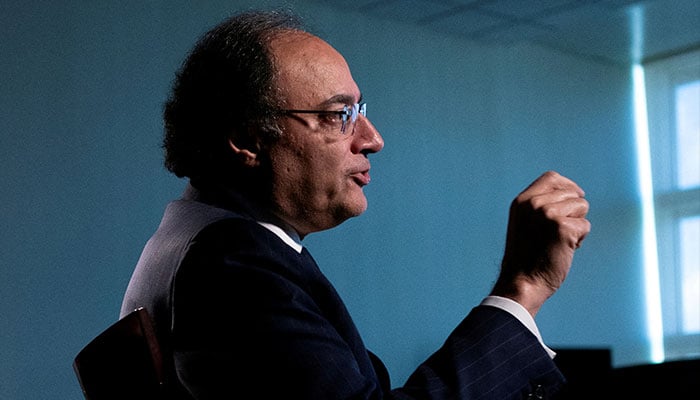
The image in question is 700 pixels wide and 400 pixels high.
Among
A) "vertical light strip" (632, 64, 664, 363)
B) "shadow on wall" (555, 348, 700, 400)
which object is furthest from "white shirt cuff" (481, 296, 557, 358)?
"vertical light strip" (632, 64, 664, 363)

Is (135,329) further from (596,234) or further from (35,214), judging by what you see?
(596,234)

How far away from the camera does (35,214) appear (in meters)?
5.46

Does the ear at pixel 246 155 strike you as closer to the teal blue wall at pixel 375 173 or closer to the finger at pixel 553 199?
the finger at pixel 553 199

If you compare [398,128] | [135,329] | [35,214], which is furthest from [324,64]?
[398,128]

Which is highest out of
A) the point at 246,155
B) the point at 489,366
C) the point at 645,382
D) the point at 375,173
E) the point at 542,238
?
the point at 246,155

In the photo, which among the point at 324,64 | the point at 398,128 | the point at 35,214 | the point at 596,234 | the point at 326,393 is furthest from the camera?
the point at 596,234

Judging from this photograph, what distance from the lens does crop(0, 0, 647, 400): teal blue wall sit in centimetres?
547

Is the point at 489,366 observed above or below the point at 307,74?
below

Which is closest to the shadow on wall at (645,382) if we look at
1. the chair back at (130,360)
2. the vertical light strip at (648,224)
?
the chair back at (130,360)

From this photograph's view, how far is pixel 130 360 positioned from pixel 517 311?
446 mm

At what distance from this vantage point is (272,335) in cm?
109

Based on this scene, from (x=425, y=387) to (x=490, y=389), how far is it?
72mm

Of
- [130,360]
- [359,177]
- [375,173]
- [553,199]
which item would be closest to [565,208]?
[553,199]

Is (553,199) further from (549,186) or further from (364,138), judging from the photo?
(364,138)
